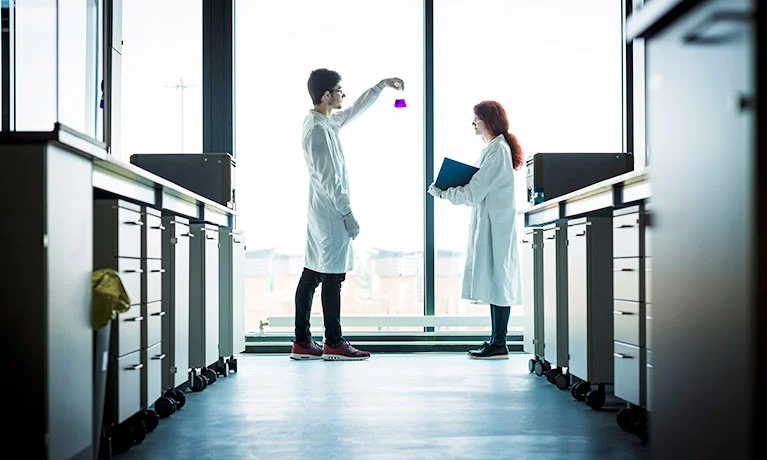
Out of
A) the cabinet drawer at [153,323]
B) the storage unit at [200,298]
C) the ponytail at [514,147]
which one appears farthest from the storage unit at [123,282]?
the ponytail at [514,147]

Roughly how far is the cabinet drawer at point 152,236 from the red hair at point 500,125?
237cm

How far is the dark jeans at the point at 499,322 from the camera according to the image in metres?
4.66

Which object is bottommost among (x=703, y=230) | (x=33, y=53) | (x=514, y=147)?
(x=703, y=230)

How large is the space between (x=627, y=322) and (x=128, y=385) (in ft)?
4.96

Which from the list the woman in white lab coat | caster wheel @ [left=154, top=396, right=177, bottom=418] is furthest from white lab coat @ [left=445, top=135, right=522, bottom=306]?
caster wheel @ [left=154, top=396, right=177, bottom=418]

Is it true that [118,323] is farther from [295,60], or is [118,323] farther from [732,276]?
[295,60]

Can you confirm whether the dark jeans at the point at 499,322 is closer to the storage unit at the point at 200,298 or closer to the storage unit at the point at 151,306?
the storage unit at the point at 200,298

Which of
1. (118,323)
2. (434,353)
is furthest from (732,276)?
(434,353)

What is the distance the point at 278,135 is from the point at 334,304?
1240 mm

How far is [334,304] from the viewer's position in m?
4.73

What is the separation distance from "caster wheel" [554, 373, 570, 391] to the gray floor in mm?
63

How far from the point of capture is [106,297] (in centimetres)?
217

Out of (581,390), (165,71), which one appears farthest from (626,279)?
(165,71)

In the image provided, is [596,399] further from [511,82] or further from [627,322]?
[511,82]
